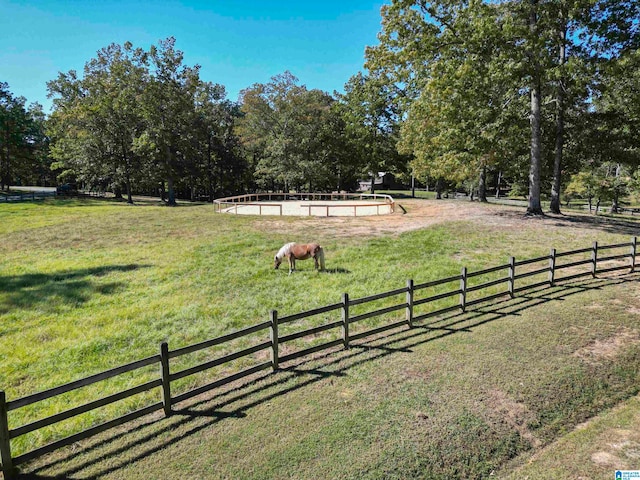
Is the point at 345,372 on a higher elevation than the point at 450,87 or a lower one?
lower

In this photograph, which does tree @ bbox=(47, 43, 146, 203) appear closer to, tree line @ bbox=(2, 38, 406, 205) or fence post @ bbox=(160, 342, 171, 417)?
tree line @ bbox=(2, 38, 406, 205)

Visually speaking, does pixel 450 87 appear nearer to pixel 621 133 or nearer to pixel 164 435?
pixel 621 133

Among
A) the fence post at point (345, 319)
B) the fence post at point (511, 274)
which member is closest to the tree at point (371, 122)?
the fence post at point (511, 274)

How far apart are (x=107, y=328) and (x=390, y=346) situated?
6.55 metres

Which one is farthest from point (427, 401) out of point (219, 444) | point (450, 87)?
point (450, 87)

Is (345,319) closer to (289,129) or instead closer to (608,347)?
(608,347)

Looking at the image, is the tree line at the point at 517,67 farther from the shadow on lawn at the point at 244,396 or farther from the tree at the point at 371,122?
the tree at the point at 371,122

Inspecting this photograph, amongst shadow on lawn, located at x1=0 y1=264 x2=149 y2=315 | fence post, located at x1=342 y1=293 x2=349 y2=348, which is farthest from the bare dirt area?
fence post, located at x1=342 y1=293 x2=349 y2=348

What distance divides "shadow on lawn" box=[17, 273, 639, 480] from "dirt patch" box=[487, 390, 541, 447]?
197 cm

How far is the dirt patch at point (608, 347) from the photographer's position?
7449 mm

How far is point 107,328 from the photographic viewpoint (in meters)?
8.96

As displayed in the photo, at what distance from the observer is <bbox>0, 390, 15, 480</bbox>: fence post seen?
4.52 metres

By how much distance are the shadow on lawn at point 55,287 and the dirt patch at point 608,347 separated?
1216 centimetres

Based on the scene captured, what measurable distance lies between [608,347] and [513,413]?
365 cm
